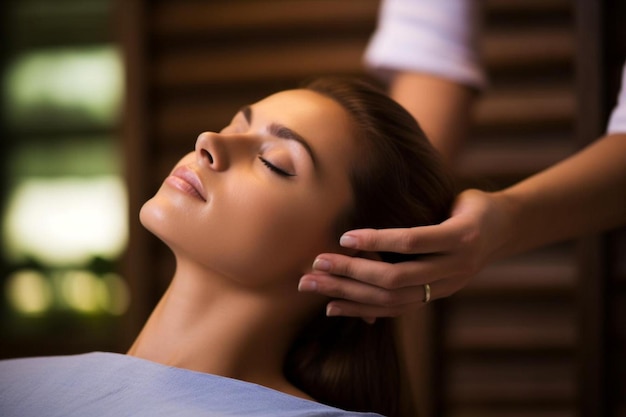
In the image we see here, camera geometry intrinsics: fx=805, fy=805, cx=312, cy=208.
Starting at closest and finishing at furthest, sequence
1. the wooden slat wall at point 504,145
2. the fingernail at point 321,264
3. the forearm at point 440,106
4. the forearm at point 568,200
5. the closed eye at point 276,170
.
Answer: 1. the fingernail at point 321,264
2. the closed eye at point 276,170
3. the forearm at point 568,200
4. the forearm at point 440,106
5. the wooden slat wall at point 504,145

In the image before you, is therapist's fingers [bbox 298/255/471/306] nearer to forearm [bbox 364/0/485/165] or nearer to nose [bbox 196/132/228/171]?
nose [bbox 196/132/228/171]

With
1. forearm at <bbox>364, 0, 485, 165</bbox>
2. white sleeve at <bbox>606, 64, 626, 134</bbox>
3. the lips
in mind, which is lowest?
the lips

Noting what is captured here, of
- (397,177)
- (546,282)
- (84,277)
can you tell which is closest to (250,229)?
(397,177)

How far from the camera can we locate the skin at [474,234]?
4.05 feet

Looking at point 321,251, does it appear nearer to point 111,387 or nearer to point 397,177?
point 397,177

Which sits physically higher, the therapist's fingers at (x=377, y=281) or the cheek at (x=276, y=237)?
the cheek at (x=276, y=237)

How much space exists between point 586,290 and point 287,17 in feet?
4.60

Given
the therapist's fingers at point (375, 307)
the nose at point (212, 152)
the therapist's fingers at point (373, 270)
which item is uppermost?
the nose at point (212, 152)

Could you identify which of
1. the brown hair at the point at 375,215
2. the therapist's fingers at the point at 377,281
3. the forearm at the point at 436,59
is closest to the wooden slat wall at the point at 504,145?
the forearm at the point at 436,59

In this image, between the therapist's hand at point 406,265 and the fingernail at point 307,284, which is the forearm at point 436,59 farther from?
the fingernail at point 307,284

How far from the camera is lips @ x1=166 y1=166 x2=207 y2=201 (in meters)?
1.29

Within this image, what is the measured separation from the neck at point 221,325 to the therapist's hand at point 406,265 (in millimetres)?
136

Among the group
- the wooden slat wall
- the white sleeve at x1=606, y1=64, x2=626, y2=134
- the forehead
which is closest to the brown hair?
the forehead

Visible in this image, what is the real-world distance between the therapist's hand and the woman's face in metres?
0.09
